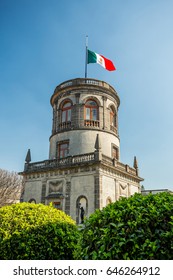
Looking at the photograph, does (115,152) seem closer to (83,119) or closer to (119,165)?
(119,165)

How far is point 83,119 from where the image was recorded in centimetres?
2494

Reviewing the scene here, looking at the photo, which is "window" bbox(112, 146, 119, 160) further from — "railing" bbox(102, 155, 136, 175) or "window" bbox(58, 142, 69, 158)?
"window" bbox(58, 142, 69, 158)

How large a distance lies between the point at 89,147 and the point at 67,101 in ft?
19.3

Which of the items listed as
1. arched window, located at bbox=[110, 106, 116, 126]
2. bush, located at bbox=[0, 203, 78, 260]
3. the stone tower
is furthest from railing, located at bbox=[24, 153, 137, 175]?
bush, located at bbox=[0, 203, 78, 260]

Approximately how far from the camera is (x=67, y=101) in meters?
26.5

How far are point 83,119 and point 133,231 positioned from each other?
67.9 ft

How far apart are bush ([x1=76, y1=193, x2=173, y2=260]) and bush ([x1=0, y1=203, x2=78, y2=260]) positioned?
287 centimetres

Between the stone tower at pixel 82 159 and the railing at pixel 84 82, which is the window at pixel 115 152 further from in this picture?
the railing at pixel 84 82

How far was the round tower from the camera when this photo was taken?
24.5m

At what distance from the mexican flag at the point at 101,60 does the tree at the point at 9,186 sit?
50.5 ft

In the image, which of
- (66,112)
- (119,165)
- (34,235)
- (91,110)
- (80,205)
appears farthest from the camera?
(66,112)

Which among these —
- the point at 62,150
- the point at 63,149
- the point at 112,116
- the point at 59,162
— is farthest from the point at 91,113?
the point at 59,162
